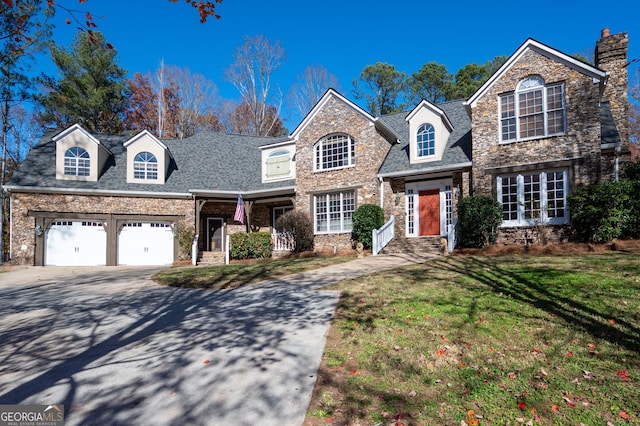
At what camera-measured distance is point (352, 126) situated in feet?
59.8

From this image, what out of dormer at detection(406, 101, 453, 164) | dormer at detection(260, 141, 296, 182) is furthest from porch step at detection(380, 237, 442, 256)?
dormer at detection(260, 141, 296, 182)

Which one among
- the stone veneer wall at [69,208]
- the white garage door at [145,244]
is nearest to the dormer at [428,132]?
the stone veneer wall at [69,208]

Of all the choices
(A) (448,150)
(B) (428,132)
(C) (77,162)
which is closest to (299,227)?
(B) (428,132)

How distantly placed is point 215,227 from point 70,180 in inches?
301

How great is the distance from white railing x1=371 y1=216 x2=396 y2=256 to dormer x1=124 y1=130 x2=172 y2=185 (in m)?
12.2

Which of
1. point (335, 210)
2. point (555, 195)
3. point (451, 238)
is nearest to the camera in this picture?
point (555, 195)

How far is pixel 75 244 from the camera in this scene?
18.7m

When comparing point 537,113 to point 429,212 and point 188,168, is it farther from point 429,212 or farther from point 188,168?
point 188,168

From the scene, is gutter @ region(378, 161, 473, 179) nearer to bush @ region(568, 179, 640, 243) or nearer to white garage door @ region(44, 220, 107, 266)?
bush @ region(568, 179, 640, 243)

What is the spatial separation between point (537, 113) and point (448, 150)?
3702 mm

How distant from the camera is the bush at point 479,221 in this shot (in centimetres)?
1398

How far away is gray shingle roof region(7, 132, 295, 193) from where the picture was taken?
62.8 feet

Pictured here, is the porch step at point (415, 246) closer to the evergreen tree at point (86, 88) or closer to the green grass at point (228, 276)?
the green grass at point (228, 276)

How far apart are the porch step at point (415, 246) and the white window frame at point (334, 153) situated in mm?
4428
